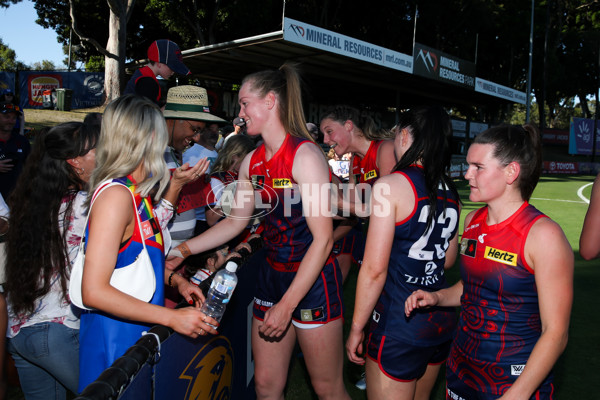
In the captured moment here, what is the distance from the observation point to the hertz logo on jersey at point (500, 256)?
1998mm

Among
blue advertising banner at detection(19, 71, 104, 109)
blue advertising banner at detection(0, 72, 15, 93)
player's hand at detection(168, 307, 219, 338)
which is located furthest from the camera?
blue advertising banner at detection(19, 71, 104, 109)

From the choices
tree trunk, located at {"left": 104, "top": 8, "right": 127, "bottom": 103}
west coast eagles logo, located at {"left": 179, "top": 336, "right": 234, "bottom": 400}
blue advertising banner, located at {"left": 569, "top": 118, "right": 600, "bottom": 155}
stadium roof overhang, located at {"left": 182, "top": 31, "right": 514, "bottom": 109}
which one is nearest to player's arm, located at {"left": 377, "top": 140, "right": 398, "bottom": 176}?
west coast eagles logo, located at {"left": 179, "top": 336, "right": 234, "bottom": 400}

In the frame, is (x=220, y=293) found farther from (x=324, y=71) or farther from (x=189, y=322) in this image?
(x=324, y=71)

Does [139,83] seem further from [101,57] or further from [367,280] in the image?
[101,57]

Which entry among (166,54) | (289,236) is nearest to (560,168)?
(166,54)

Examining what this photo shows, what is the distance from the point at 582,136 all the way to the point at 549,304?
46780mm

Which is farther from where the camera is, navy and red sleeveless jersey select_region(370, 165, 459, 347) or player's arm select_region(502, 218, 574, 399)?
navy and red sleeveless jersey select_region(370, 165, 459, 347)

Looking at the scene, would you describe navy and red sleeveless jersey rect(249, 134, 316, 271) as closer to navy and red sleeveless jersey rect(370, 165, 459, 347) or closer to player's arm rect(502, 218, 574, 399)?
navy and red sleeveless jersey rect(370, 165, 459, 347)

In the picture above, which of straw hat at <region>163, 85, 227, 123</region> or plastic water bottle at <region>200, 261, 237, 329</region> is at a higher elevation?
straw hat at <region>163, 85, 227, 123</region>

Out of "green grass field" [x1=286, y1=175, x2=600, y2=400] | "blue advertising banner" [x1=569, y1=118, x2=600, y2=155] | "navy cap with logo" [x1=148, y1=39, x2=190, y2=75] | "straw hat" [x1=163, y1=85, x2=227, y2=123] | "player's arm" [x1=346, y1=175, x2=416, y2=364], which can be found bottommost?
"green grass field" [x1=286, y1=175, x2=600, y2=400]

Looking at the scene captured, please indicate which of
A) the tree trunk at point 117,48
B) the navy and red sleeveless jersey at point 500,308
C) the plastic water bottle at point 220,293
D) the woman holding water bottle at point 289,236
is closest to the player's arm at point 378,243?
the woman holding water bottle at point 289,236

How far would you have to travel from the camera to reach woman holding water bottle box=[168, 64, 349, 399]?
2570 millimetres

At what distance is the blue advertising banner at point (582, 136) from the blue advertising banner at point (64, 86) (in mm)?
38542

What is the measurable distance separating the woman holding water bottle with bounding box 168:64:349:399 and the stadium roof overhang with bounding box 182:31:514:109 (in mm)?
9134
